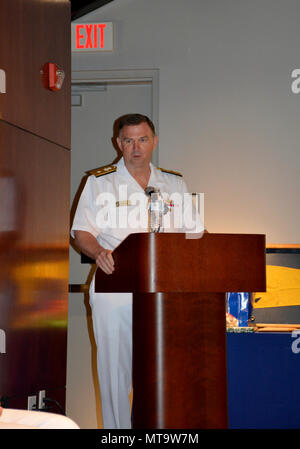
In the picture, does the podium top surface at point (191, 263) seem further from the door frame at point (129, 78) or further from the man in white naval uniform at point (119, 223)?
the door frame at point (129, 78)

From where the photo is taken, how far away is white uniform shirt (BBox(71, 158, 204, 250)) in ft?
8.34

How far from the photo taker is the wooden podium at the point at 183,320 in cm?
175

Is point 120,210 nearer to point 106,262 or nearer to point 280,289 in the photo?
point 106,262

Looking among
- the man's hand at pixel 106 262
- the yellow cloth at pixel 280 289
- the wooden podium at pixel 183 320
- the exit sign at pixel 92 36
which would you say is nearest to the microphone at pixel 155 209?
the man's hand at pixel 106 262

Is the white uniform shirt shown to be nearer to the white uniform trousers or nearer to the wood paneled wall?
the wood paneled wall

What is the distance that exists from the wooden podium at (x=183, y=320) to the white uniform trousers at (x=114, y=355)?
495 millimetres

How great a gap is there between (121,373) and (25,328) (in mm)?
443

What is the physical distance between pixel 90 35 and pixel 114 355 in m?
2.14

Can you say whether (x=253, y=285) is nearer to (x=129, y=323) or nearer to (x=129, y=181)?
(x=129, y=323)

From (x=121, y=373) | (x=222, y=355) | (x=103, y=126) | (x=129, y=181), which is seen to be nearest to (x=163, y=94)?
(x=103, y=126)

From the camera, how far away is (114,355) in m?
2.39

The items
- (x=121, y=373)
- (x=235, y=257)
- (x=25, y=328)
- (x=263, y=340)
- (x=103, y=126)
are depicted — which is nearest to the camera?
(x=235, y=257)

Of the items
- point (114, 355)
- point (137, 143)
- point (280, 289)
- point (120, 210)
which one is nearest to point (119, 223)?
point (120, 210)

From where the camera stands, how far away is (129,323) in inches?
95.9
